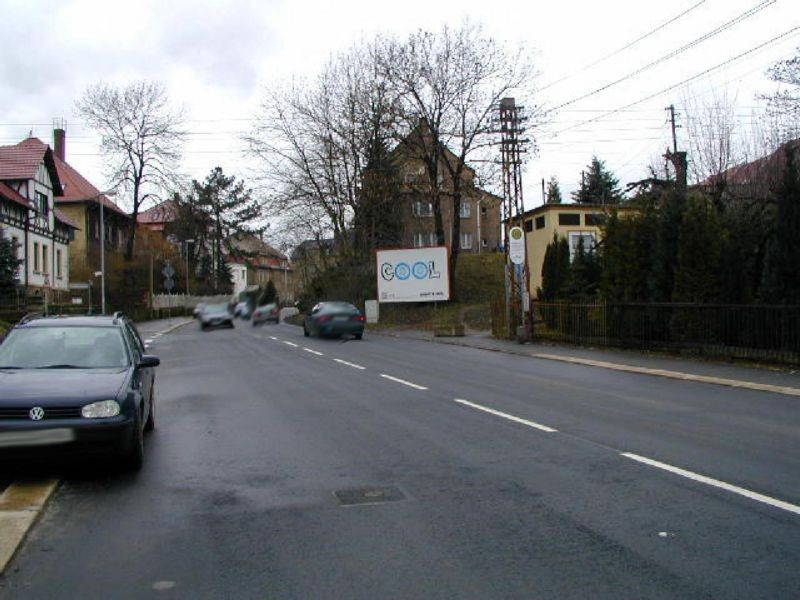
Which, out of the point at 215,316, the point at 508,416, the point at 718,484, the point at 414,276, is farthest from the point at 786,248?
the point at 414,276

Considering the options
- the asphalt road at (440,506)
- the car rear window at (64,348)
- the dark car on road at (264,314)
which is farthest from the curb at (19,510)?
the dark car on road at (264,314)

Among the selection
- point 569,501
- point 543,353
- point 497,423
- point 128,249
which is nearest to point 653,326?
point 543,353

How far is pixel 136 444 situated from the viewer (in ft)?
23.7

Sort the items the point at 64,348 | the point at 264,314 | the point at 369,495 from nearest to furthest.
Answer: the point at 369,495, the point at 64,348, the point at 264,314

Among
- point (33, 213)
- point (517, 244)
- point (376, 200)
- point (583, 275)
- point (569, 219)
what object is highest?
point (33, 213)

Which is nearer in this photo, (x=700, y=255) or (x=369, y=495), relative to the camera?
(x=369, y=495)

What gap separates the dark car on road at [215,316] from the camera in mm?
14950

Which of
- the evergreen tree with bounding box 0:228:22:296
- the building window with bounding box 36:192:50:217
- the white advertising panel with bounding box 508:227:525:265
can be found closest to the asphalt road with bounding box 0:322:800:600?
the white advertising panel with bounding box 508:227:525:265

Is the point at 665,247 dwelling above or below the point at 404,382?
above

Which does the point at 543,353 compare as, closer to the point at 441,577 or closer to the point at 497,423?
the point at 497,423

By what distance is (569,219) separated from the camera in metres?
42.3

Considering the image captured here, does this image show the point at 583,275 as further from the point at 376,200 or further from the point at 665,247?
the point at 376,200

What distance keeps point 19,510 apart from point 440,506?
3.27 meters

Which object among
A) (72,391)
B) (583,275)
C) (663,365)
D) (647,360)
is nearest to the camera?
(72,391)
